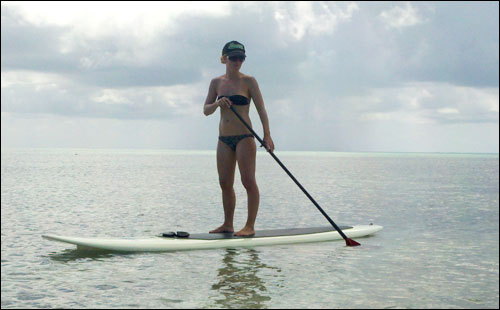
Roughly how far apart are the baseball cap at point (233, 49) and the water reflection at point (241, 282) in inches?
141

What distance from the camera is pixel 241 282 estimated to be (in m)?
7.27

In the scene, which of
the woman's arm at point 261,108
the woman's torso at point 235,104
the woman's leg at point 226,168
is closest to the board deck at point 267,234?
the woman's leg at point 226,168

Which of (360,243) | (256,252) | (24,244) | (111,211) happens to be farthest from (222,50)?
(111,211)

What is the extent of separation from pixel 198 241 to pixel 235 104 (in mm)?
2554

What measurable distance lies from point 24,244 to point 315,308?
23.6 ft

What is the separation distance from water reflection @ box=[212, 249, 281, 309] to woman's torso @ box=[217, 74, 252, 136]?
2.22 metres

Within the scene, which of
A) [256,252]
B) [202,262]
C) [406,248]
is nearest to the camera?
[202,262]

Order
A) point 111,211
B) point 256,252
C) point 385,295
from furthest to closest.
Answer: point 111,211
point 256,252
point 385,295

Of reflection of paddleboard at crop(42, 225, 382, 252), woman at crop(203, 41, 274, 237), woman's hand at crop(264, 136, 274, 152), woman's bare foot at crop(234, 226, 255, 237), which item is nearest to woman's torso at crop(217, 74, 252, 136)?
woman at crop(203, 41, 274, 237)

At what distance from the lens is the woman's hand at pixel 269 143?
9992mm

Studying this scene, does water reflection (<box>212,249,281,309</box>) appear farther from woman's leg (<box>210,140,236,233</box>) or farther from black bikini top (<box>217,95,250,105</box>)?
black bikini top (<box>217,95,250,105</box>)

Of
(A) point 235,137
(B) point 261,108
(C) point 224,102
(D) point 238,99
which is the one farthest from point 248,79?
(A) point 235,137

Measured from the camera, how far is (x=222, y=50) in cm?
1026

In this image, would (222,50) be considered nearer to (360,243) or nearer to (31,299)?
(360,243)
